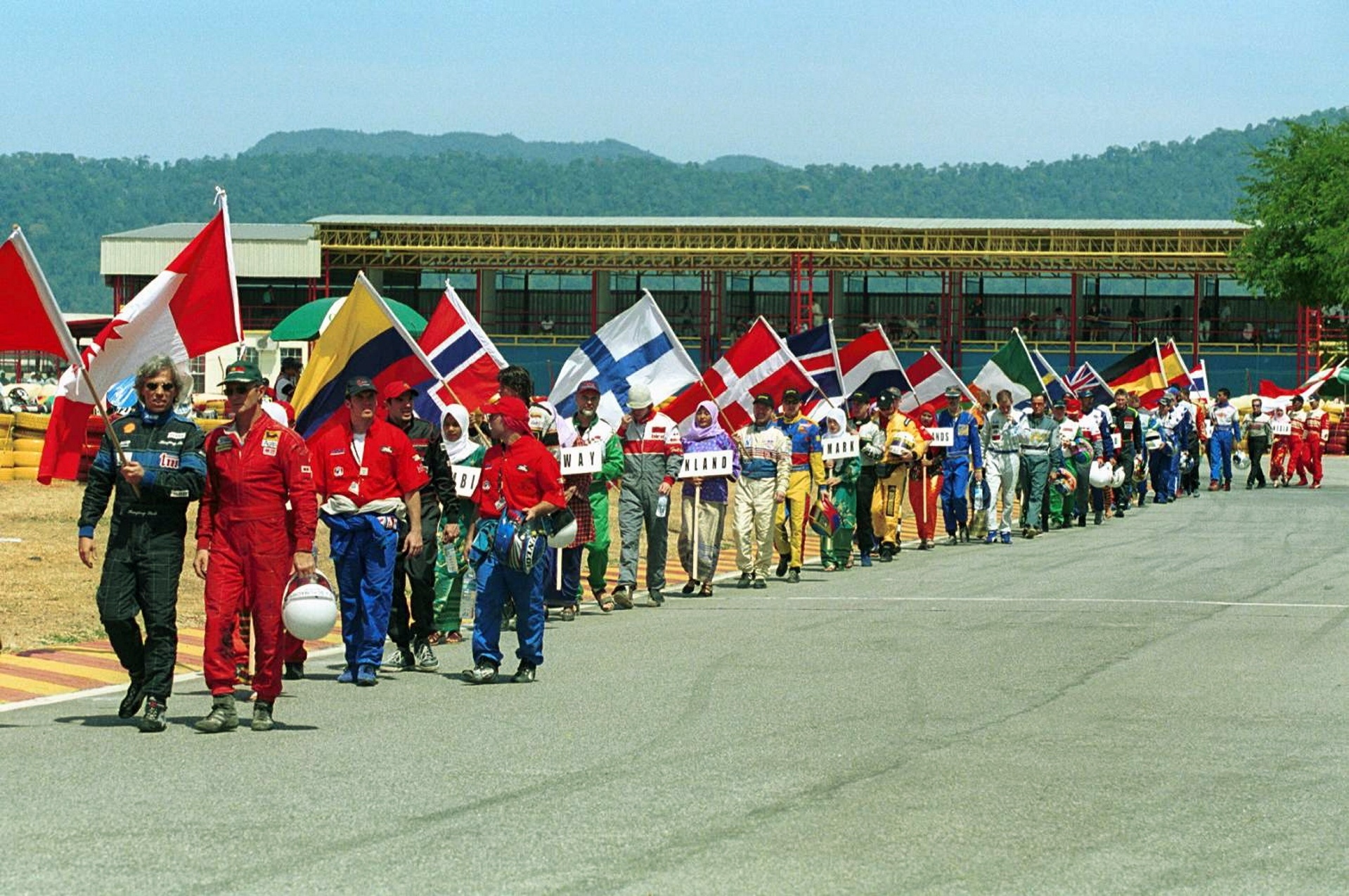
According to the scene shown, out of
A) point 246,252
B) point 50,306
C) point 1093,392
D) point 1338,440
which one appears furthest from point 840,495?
point 246,252

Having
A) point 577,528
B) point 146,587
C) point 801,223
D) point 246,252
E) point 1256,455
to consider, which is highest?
point 801,223

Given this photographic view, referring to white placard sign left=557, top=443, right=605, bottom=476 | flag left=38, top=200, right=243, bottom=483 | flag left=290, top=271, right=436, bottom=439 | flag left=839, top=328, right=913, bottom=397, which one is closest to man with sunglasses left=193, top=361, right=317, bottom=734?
flag left=38, top=200, right=243, bottom=483

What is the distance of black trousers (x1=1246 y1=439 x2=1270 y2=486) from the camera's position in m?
39.1

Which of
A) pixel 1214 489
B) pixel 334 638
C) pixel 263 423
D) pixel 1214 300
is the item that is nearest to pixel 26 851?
pixel 263 423

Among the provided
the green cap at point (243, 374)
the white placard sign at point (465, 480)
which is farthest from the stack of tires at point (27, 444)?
the green cap at point (243, 374)

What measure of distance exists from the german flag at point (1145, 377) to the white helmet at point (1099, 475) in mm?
7736

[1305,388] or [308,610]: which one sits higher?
[1305,388]

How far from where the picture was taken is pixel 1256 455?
129 ft

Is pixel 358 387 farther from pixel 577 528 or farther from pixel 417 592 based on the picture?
pixel 577 528

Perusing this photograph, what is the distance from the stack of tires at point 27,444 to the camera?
101 feet

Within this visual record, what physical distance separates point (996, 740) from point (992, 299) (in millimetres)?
67953

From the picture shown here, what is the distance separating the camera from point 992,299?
251ft

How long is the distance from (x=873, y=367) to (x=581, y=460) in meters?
11.2

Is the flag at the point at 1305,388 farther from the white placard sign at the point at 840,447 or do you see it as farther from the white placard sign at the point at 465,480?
the white placard sign at the point at 465,480
